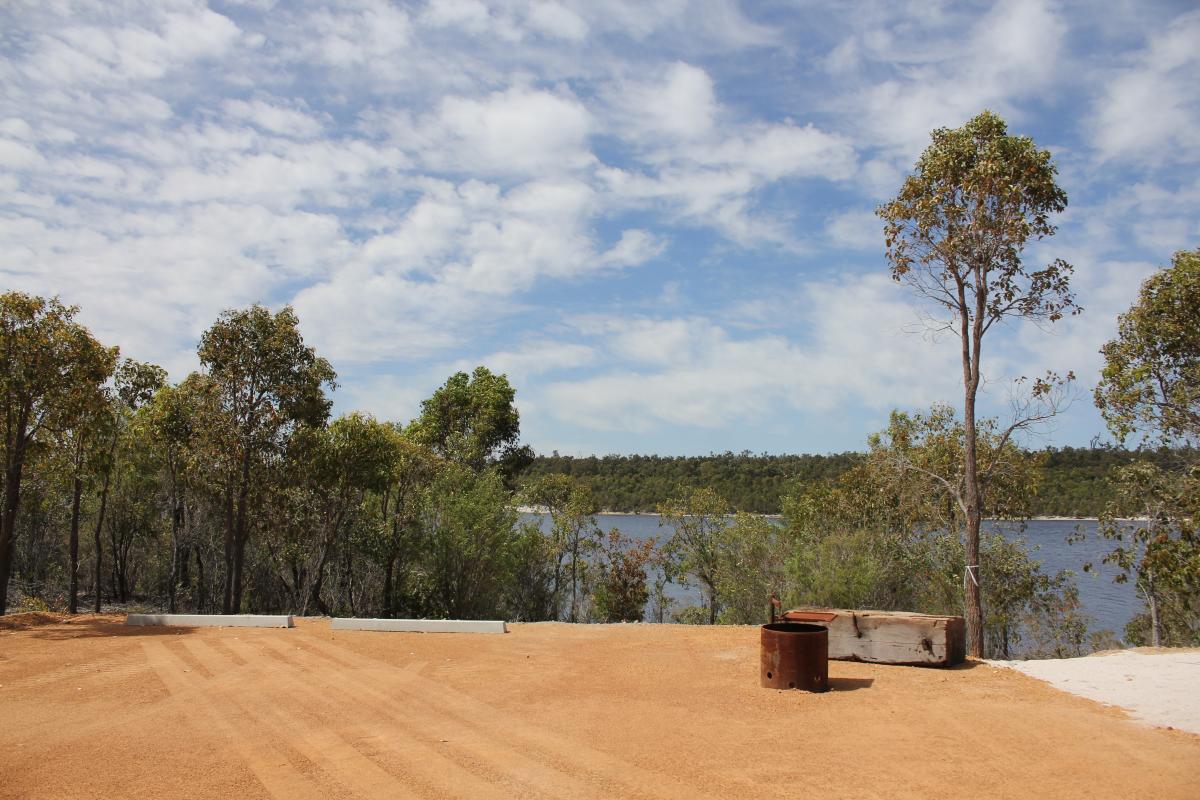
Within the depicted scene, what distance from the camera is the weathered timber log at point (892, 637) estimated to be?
9.77m

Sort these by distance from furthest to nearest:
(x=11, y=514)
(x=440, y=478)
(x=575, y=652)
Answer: (x=440, y=478)
(x=11, y=514)
(x=575, y=652)

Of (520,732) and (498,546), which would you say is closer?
(520,732)

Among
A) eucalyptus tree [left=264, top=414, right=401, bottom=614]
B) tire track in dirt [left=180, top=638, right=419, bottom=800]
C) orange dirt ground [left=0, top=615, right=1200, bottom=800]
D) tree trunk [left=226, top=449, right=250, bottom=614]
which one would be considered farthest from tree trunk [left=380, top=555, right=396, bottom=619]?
tire track in dirt [left=180, top=638, right=419, bottom=800]

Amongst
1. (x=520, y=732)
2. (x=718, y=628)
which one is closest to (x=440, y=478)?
(x=718, y=628)

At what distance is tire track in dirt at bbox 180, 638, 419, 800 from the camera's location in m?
5.70

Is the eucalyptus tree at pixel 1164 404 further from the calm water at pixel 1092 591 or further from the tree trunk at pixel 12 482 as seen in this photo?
the tree trunk at pixel 12 482

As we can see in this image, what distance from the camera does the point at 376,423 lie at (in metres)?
21.7

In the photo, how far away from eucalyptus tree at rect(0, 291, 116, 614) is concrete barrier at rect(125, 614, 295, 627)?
4.12 metres

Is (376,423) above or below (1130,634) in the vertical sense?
above

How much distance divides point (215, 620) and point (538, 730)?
8.58 meters

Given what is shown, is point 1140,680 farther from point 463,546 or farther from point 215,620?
point 463,546

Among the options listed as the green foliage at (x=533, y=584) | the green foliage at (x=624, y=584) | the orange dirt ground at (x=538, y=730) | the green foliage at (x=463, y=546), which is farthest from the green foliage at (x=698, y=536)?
the orange dirt ground at (x=538, y=730)

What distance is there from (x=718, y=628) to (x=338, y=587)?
15.0 m

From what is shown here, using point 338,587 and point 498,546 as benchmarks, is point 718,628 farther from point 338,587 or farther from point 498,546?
point 338,587
